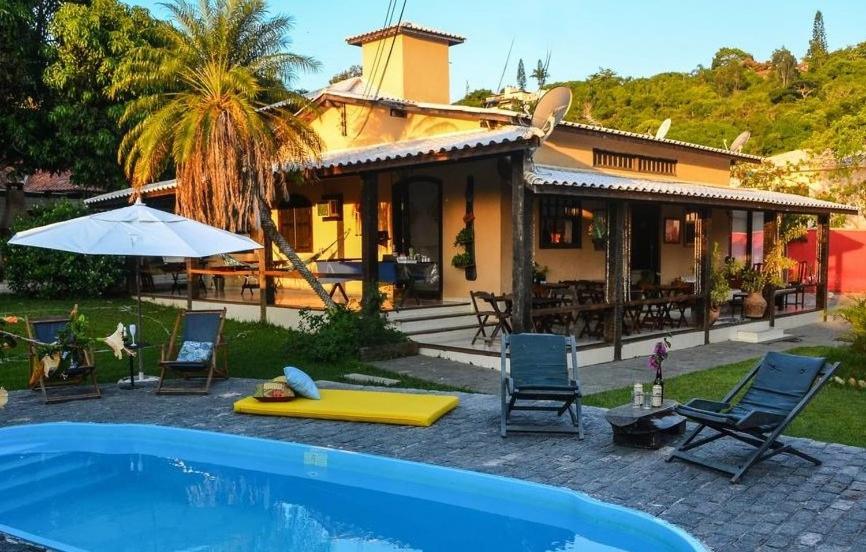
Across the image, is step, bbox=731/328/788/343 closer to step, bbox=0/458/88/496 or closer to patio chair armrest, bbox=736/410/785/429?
patio chair armrest, bbox=736/410/785/429

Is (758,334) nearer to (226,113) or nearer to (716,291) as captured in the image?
(716,291)

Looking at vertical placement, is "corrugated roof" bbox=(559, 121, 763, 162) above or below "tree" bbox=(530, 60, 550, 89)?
below

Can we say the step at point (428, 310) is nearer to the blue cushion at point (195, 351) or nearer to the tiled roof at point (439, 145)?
the tiled roof at point (439, 145)

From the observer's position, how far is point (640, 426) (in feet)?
21.8

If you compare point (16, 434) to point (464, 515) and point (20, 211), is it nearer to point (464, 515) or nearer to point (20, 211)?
point (464, 515)

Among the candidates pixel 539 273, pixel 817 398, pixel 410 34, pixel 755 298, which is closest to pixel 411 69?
pixel 410 34

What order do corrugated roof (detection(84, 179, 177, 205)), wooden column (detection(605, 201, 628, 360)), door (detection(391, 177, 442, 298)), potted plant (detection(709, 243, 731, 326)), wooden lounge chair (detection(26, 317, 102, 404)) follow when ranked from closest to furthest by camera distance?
wooden lounge chair (detection(26, 317, 102, 404)) → wooden column (detection(605, 201, 628, 360)) → potted plant (detection(709, 243, 731, 326)) → door (detection(391, 177, 442, 298)) → corrugated roof (detection(84, 179, 177, 205))

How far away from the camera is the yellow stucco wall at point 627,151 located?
15508 mm

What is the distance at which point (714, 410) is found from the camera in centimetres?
621

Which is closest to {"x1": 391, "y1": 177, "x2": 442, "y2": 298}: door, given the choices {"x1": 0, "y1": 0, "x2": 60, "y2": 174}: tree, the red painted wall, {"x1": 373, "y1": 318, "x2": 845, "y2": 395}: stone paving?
{"x1": 373, "y1": 318, "x2": 845, "y2": 395}: stone paving

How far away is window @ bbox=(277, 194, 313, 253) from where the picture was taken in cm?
1838

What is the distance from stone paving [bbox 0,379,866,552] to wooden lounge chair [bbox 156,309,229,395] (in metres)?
0.38

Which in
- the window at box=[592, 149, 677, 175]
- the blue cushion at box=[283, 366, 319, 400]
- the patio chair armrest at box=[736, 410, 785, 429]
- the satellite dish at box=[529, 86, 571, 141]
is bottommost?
the blue cushion at box=[283, 366, 319, 400]

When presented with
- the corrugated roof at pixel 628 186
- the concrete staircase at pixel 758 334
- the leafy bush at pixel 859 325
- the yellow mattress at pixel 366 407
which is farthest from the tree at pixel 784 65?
the yellow mattress at pixel 366 407
